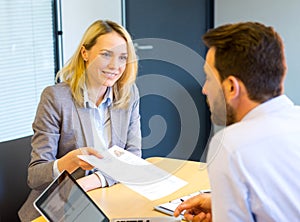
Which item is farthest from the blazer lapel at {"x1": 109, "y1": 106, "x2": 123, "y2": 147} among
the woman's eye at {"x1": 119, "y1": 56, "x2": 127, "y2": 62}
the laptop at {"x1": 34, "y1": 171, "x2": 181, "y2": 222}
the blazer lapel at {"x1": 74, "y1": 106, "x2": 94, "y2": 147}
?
the laptop at {"x1": 34, "y1": 171, "x2": 181, "y2": 222}

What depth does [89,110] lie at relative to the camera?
7.07ft

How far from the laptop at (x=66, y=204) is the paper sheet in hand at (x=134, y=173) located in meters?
0.25

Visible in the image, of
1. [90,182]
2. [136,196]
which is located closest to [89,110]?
[90,182]

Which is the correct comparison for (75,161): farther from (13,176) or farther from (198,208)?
(198,208)

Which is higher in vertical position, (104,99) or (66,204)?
(104,99)

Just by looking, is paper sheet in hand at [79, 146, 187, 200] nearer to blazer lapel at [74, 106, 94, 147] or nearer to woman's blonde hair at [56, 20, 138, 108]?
blazer lapel at [74, 106, 94, 147]

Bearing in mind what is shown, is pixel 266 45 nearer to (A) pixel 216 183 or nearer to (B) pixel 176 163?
(A) pixel 216 183

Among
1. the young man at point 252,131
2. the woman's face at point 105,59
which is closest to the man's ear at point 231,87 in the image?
the young man at point 252,131

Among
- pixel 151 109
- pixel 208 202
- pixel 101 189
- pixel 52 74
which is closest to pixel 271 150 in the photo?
pixel 208 202

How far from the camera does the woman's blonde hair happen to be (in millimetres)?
2152

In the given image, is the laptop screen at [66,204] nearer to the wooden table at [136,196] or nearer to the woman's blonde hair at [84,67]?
the wooden table at [136,196]

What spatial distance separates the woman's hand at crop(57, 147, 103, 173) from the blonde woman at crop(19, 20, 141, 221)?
0.8 inches

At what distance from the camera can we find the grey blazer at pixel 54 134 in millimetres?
1976

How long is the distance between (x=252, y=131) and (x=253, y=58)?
186 millimetres
